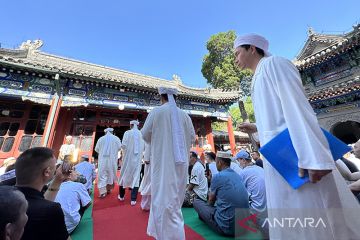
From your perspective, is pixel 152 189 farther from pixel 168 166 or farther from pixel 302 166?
pixel 302 166

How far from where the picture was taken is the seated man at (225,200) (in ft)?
9.23

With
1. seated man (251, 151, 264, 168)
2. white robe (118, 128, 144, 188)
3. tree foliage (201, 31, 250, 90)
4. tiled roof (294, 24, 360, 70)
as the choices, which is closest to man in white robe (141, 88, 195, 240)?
seated man (251, 151, 264, 168)

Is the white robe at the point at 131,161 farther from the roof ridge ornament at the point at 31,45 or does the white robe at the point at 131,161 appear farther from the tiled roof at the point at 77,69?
the roof ridge ornament at the point at 31,45

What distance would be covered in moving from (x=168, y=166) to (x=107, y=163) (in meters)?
4.16

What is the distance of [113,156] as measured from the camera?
6309mm

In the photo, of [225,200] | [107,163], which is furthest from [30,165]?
[107,163]

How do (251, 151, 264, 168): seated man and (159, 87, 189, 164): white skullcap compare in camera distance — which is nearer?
(159, 87, 189, 164): white skullcap

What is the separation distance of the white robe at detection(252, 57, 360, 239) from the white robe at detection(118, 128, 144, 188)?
174 inches

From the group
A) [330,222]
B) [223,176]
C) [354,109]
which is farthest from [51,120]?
[354,109]

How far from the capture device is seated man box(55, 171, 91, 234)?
2.88 metres

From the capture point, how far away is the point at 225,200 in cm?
288

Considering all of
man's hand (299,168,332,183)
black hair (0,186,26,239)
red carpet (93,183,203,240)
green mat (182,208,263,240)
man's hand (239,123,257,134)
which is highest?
man's hand (239,123,257,134)

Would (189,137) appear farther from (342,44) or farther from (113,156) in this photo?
(342,44)

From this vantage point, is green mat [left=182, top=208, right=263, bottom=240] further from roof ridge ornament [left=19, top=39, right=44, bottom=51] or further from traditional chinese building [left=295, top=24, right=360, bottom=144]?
roof ridge ornament [left=19, top=39, right=44, bottom=51]
